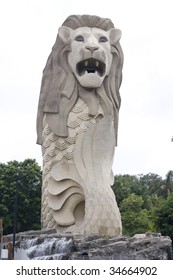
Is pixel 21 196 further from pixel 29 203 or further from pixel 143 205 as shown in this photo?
pixel 143 205

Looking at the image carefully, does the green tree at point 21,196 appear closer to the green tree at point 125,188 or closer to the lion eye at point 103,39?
the green tree at point 125,188

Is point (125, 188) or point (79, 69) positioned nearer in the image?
point (79, 69)

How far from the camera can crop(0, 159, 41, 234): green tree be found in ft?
109

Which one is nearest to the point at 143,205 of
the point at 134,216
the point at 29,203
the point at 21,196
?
the point at 134,216

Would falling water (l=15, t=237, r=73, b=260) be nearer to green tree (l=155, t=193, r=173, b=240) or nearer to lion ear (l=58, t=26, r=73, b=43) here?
lion ear (l=58, t=26, r=73, b=43)

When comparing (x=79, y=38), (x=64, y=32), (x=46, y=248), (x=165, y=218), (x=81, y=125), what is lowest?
(x=46, y=248)

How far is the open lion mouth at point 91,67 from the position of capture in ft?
69.7

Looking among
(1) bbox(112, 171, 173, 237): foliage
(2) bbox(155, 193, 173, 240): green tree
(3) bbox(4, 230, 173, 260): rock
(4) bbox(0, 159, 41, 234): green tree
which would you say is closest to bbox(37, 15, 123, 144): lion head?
(3) bbox(4, 230, 173, 260): rock

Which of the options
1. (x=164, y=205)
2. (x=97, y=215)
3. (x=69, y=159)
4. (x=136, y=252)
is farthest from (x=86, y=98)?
(x=164, y=205)

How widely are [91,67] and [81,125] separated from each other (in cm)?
234

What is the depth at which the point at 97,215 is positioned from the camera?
19375 millimetres

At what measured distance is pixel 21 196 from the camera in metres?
33.3

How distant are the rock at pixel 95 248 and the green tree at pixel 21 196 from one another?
15.1 metres
